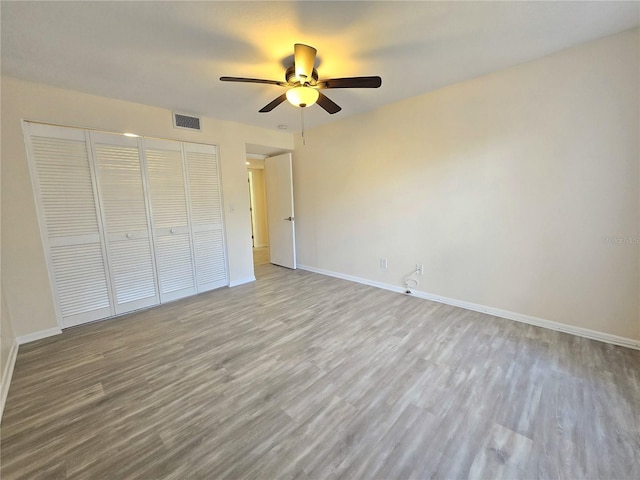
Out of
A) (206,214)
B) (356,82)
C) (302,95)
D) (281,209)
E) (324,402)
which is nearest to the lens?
(324,402)

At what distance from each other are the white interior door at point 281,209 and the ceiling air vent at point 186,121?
5.24ft

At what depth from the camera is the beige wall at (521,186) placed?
2.08m

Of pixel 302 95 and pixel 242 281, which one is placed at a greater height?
pixel 302 95

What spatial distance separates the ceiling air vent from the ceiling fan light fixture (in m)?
1.92

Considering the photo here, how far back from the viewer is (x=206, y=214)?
12.1ft

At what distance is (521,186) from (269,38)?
8.42 feet

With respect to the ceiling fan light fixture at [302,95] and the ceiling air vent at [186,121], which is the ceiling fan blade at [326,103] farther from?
the ceiling air vent at [186,121]

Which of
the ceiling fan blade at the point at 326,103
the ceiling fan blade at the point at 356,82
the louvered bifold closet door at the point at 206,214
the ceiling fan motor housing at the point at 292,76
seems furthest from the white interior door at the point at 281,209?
the ceiling fan blade at the point at 356,82

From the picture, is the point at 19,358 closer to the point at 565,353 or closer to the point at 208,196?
the point at 208,196

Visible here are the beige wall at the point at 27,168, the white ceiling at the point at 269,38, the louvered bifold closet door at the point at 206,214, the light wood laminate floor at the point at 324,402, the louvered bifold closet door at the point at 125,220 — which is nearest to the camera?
the light wood laminate floor at the point at 324,402

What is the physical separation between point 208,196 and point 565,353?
423 centimetres

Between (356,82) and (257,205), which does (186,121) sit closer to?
(356,82)

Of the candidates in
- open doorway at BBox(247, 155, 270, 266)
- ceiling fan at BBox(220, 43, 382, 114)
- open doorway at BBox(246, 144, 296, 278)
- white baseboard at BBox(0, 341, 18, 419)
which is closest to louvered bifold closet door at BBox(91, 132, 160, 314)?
white baseboard at BBox(0, 341, 18, 419)

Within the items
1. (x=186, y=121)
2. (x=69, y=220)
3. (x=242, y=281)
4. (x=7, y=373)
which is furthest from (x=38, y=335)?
(x=186, y=121)
